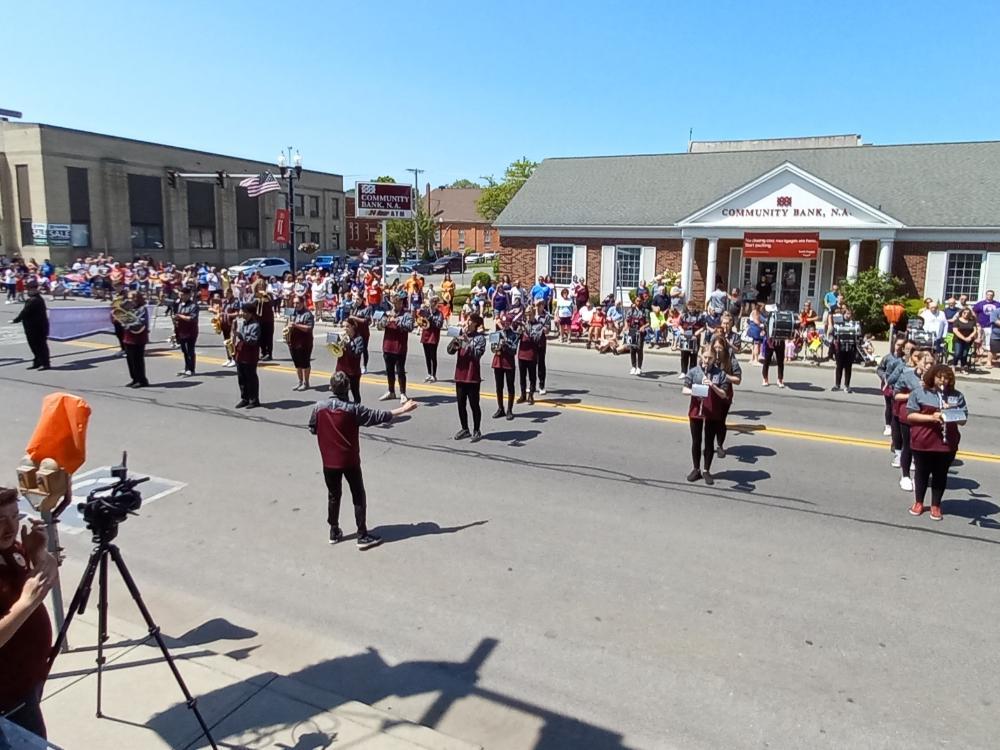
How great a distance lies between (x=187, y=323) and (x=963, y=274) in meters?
23.4

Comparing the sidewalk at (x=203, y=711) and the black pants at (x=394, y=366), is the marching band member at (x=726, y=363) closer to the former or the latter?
the sidewalk at (x=203, y=711)

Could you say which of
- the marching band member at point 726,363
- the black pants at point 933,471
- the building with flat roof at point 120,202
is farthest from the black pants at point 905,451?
the building with flat roof at point 120,202

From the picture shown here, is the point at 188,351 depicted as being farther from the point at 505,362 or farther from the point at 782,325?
the point at 782,325

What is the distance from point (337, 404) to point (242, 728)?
122 inches

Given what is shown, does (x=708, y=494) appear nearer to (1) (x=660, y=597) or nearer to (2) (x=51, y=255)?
(1) (x=660, y=597)

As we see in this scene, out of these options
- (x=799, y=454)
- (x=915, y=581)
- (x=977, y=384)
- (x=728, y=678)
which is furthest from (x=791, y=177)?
(x=728, y=678)

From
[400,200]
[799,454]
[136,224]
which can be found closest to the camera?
[799,454]

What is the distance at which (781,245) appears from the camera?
2744 centimetres

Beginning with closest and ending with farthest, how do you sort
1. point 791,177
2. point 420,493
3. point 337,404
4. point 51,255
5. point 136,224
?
point 337,404 < point 420,493 < point 791,177 < point 51,255 < point 136,224

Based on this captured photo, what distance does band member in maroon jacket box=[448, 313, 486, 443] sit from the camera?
1056 centimetres

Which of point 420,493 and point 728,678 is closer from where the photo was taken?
point 728,678

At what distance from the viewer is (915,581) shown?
6.39 m

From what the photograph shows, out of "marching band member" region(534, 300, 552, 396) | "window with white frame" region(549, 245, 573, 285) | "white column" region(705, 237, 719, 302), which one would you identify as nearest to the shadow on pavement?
"marching band member" region(534, 300, 552, 396)

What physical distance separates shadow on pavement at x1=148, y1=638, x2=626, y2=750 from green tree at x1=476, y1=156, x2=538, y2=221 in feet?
201
